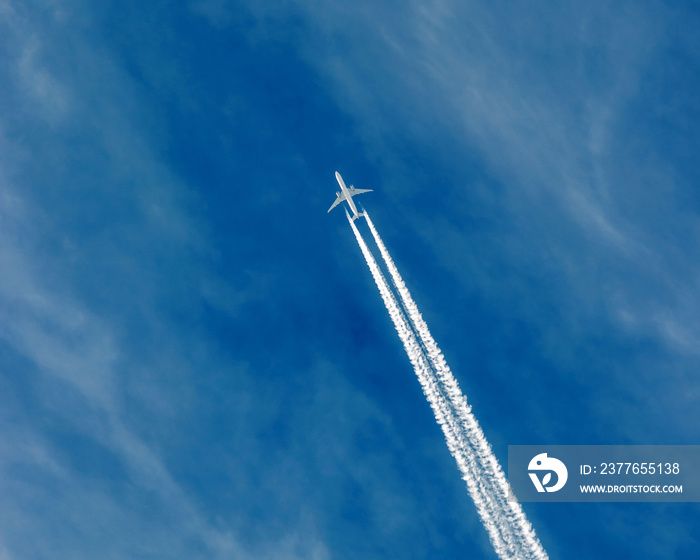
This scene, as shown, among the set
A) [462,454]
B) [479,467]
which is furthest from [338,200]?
[479,467]

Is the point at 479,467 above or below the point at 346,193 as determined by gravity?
below

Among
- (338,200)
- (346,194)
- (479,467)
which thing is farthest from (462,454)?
(338,200)

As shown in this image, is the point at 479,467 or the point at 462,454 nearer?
the point at 462,454

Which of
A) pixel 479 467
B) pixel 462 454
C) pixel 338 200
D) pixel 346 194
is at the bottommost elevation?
pixel 479 467

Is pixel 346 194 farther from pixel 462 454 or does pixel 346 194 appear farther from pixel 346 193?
pixel 462 454

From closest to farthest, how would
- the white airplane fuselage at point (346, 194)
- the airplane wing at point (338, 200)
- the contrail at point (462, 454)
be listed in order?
the contrail at point (462, 454)
the white airplane fuselage at point (346, 194)
the airplane wing at point (338, 200)

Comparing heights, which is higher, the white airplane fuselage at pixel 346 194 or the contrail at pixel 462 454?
the white airplane fuselage at pixel 346 194

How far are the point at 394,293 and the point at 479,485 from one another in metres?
33.5

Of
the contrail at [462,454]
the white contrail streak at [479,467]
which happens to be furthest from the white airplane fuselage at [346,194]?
the white contrail streak at [479,467]

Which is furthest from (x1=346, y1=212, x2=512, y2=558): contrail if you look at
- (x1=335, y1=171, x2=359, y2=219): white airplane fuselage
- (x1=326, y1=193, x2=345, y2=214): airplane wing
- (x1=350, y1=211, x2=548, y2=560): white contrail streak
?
(x1=326, y1=193, x2=345, y2=214): airplane wing

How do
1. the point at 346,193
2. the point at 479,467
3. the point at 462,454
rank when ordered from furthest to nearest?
the point at 346,193
the point at 479,467
the point at 462,454

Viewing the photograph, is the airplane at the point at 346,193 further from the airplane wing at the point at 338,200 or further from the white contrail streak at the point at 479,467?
the white contrail streak at the point at 479,467

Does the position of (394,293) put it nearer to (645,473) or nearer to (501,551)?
(501,551)

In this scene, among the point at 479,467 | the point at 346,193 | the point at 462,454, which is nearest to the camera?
the point at 462,454
